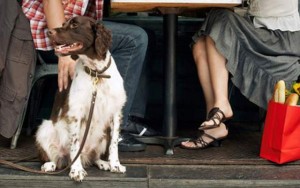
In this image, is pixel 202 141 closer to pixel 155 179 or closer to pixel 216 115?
pixel 216 115

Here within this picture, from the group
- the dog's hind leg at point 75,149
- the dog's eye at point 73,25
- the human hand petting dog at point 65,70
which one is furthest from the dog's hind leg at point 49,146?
the dog's eye at point 73,25

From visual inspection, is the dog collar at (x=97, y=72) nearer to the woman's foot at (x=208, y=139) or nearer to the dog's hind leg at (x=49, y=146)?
the dog's hind leg at (x=49, y=146)

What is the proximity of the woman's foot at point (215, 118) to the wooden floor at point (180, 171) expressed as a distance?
0.20m

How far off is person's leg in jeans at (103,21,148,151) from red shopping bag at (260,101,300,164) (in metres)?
0.89

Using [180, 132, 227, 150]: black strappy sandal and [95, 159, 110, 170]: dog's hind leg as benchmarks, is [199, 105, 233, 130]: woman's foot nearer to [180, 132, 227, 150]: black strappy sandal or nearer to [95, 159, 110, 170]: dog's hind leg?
[180, 132, 227, 150]: black strappy sandal

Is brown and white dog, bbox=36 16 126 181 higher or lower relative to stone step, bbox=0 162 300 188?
higher

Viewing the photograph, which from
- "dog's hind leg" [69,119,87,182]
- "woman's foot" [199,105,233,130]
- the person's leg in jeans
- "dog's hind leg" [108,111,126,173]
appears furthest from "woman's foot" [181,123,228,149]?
"dog's hind leg" [69,119,87,182]

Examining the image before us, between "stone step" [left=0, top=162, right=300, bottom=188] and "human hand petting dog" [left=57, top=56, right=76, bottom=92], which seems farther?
"human hand petting dog" [left=57, top=56, right=76, bottom=92]

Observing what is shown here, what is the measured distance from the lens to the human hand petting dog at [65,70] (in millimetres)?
3699

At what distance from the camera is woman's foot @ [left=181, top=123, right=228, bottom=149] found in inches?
163

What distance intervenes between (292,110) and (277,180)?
0.47m

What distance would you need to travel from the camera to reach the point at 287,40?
4172mm

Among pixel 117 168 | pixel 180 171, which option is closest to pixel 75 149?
pixel 117 168

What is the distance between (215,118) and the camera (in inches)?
158
